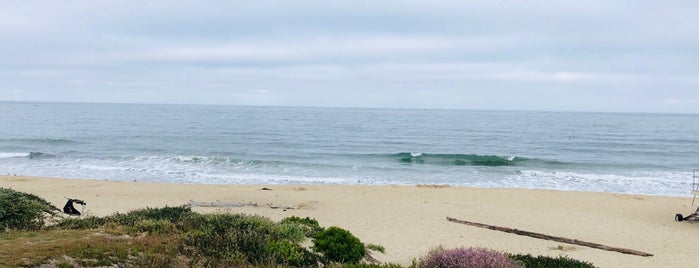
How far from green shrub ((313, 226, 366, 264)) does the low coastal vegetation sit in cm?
2

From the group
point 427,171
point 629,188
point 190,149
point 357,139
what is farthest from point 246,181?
point 357,139

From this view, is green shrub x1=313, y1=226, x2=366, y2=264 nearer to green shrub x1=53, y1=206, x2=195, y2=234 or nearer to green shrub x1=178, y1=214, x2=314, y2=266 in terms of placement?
green shrub x1=178, y1=214, x2=314, y2=266

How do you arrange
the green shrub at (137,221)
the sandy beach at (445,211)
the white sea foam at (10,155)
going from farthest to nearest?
the white sea foam at (10,155) < the sandy beach at (445,211) < the green shrub at (137,221)

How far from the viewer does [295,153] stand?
1634 inches

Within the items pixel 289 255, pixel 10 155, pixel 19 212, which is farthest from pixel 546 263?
pixel 10 155

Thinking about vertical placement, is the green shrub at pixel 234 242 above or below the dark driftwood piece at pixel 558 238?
above

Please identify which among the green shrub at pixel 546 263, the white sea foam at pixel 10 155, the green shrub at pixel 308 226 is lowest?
the white sea foam at pixel 10 155

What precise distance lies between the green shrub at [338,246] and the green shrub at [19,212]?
536 centimetres

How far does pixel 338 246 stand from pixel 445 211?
30.2ft

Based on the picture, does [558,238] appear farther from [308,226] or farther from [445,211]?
[308,226]

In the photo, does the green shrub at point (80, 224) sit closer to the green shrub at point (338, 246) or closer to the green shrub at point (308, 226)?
the green shrub at point (308, 226)

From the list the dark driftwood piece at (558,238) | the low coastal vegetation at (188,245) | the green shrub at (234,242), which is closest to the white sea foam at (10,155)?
the low coastal vegetation at (188,245)

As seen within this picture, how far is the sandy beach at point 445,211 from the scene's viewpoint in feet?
40.7

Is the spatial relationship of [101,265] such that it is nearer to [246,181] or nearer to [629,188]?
[246,181]
